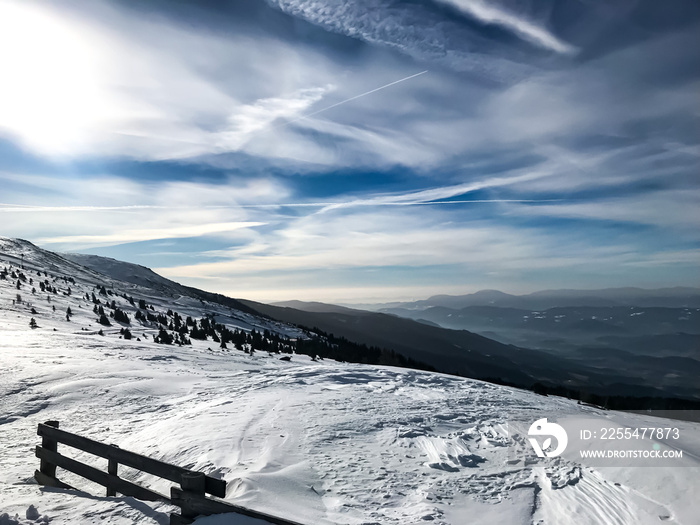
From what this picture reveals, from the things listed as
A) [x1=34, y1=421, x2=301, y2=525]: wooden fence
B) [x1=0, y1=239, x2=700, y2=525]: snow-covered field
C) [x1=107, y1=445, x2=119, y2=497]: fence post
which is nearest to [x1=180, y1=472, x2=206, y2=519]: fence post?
[x1=34, y1=421, x2=301, y2=525]: wooden fence

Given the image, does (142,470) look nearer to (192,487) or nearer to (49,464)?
(192,487)

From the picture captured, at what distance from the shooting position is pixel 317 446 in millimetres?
8812

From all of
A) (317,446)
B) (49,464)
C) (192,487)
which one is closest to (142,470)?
(192,487)

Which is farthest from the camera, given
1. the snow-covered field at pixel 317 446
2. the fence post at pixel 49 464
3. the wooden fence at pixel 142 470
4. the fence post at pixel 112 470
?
the fence post at pixel 49 464

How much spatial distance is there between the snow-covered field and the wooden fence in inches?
7.7

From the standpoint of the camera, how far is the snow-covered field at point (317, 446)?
20.9 ft

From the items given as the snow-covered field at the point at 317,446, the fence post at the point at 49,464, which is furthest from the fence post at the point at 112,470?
the fence post at the point at 49,464

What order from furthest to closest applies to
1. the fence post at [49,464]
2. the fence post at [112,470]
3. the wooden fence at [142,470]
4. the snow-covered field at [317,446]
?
the fence post at [49,464], the fence post at [112,470], the snow-covered field at [317,446], the wooden fence at [142,470]

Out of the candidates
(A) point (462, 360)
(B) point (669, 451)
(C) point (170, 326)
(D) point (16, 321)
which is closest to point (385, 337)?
(A) point (462, 360)

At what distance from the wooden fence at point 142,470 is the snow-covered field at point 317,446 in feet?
0.64

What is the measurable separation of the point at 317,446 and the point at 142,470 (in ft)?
12.7

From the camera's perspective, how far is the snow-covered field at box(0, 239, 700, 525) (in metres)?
6.37

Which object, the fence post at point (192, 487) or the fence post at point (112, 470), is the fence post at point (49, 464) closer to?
the fence post at point (112, 470)

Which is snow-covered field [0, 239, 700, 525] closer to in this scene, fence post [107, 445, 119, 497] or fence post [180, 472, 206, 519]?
fence post [107, 445, 119, 497]
